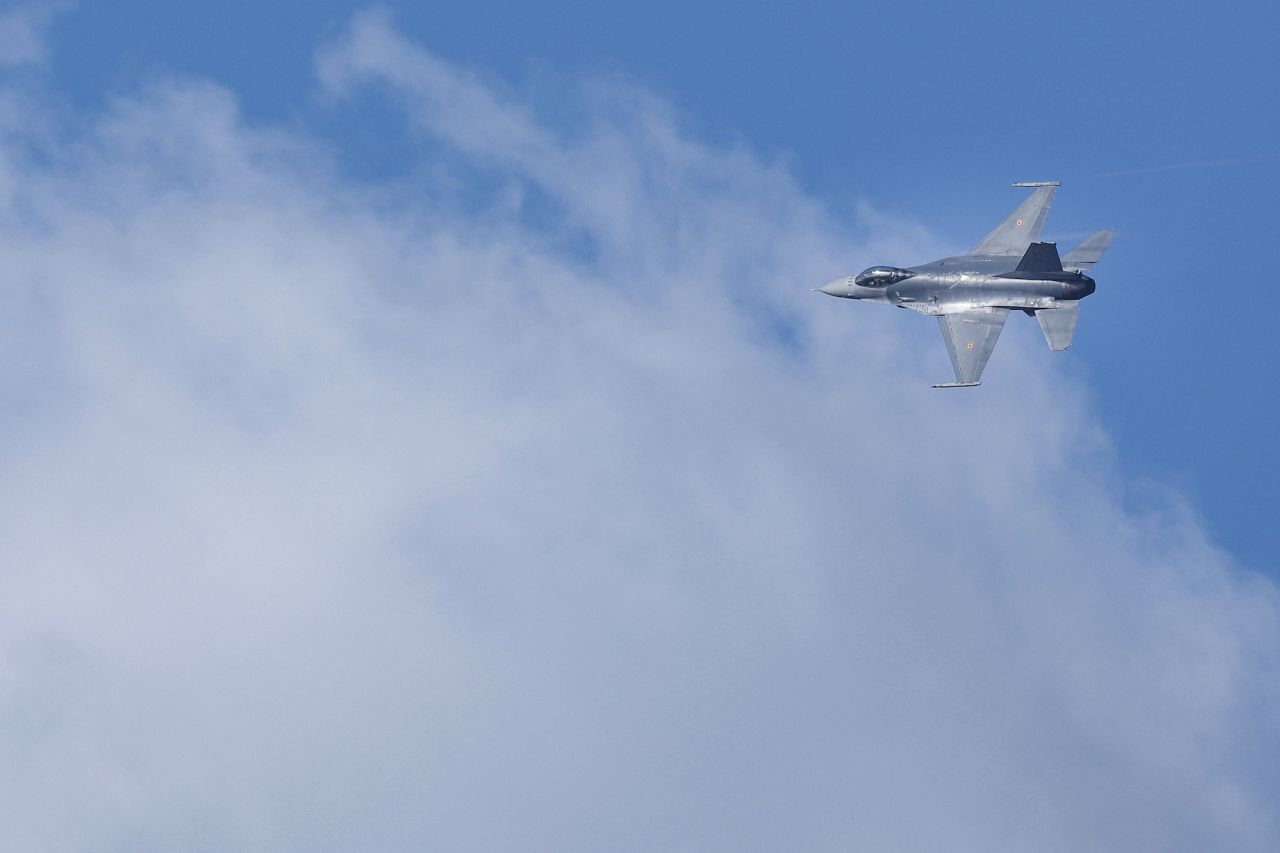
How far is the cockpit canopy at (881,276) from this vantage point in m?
151

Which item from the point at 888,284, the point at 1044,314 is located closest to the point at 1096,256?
the point at 1044,314

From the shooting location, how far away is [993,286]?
5704 inches

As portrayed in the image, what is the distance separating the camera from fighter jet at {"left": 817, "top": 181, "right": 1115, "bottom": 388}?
143m

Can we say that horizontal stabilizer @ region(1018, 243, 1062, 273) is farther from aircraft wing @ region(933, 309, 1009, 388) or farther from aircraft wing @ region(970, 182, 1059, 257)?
aircraft wing @ region(970, 182, 1059, 257)

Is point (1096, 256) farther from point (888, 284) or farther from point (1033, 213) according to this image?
point (888, 284)

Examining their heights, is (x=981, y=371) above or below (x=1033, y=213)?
below

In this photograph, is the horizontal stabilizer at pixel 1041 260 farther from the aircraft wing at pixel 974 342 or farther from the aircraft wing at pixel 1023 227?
the aircraft wing at pixel 1023 227

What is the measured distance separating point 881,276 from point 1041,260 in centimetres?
1596

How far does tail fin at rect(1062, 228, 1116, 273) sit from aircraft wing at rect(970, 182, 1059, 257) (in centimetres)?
478

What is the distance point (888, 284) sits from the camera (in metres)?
152

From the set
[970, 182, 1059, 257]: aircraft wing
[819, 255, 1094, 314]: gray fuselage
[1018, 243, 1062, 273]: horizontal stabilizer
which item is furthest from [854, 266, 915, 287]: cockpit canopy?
[1018, 243, 1062, 273]: horizontal stabilizer

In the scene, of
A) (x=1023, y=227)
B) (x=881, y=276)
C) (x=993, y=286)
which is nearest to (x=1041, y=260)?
(x=993, y=286)

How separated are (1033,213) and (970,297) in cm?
1158

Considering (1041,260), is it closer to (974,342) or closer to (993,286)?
(993,286)
